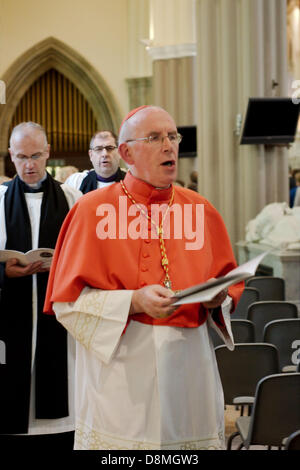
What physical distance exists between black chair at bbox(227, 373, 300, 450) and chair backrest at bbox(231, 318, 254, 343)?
160cm

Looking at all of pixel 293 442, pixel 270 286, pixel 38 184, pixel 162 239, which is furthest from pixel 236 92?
pixel 162 239

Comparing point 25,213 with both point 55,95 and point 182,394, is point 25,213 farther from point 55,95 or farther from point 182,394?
point 55,95

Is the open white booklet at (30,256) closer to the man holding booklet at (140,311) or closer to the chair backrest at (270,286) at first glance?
the man holding booklet at (140,311)

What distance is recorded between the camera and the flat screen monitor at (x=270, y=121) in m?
11.5

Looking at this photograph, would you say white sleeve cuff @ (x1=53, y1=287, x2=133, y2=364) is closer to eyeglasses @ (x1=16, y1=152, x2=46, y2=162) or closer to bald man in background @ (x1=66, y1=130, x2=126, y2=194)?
eyeglasses @ (x1=16, y1=152, x2=46, y2=162)

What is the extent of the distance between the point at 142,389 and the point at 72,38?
2049 cm

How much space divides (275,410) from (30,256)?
1.64 meters

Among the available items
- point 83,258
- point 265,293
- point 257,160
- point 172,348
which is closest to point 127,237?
point 83,258

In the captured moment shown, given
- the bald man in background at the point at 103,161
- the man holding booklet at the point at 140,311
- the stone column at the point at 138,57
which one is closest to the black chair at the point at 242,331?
the bald man in background at the point at 103,161

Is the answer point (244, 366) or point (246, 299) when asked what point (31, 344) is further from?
point (246, 299)

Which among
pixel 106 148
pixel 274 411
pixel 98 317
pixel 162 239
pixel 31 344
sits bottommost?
pixel 274 411

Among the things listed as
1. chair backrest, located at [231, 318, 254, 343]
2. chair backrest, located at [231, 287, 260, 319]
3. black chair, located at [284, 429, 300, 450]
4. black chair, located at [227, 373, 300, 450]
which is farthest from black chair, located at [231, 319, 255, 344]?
black chair, located at [284, 429, 300, 450]

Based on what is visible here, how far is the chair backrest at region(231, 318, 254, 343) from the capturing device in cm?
593

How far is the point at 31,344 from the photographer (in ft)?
14.5
